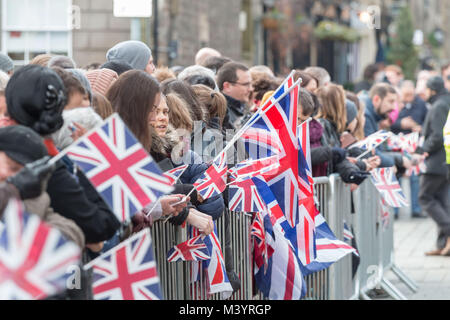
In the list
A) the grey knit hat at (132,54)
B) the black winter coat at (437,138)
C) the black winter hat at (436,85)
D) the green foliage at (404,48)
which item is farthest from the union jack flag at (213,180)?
the green foliage at (404,48)

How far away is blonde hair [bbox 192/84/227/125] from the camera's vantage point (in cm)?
685

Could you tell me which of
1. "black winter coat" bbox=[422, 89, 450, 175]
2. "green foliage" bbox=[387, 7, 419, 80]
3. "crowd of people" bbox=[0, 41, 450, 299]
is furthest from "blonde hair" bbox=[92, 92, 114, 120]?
"green foliage" bbox=[387, 7, 419, 80]

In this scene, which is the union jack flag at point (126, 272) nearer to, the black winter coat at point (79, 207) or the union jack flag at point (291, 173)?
the black winter coat at point (79, 207)

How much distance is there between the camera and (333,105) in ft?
28.2

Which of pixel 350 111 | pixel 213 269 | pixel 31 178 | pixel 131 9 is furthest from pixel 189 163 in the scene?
pixel 131 9

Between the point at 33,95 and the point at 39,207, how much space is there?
461 mm

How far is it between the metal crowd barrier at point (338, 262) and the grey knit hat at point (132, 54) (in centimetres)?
155

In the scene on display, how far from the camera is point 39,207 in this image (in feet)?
12.3

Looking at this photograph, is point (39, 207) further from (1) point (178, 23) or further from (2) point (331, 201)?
(1) point (178, 23)

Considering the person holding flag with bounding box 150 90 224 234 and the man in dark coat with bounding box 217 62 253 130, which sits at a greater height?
the man in dark coat with bounding box 217 62 253 130

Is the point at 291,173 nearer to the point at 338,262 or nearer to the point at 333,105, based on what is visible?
the point at 338,262

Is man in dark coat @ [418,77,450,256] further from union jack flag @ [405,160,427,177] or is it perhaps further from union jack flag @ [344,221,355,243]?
union jack flag @ [344,221,355,243]

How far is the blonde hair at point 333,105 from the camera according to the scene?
8602 millimetres

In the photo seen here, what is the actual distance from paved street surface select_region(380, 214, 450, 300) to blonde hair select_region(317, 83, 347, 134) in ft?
5.94
